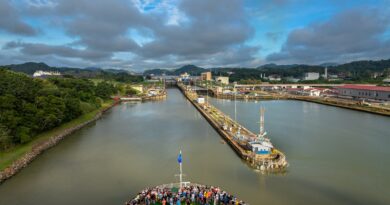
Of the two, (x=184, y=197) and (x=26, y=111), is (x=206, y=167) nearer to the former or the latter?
(x=184, y=197)

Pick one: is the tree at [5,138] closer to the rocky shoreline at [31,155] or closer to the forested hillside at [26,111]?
→ the forested hillside at [26,111]

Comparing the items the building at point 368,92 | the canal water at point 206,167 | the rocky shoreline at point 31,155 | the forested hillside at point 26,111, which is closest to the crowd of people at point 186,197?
the canal water at point 206,167

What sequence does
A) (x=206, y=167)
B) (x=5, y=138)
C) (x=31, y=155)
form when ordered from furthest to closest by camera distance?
(x=31, y=155) → (x=5, y=138) → (x=206, y=167)

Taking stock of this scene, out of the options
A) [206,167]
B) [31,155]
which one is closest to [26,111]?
[31,155]

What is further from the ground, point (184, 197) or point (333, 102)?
point (333, 102)

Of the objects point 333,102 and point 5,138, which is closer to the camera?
point 5,138

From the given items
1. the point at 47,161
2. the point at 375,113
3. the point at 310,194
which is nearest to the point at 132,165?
the point at 47,161
